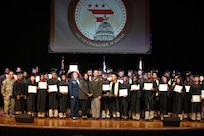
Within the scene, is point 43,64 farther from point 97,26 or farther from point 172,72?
point 172,72

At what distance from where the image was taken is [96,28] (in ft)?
44.1

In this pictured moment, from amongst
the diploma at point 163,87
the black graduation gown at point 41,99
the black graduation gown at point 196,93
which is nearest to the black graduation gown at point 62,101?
the black graduation gown at point 41,99

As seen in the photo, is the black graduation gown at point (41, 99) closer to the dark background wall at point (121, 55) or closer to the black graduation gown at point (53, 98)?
the black graduation gown at point (53, 98)

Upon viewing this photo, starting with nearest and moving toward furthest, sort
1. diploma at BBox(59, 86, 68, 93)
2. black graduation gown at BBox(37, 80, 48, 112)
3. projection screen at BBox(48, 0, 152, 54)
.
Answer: diploma at BBox(59, 86, 68, 93) < black graduation gown at BBox(37, 80, 48, 112) < projection screen at BBox(48, 0, 152, 54)

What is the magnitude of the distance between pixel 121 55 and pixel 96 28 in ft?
5.79

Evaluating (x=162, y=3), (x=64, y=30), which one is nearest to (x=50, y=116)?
(x=64, y=30)

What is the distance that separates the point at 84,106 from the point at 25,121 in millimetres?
2007

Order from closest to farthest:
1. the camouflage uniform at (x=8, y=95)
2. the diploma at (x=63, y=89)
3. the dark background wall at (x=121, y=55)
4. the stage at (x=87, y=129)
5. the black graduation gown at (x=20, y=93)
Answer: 1. the stage at (x=87, y=129)
2. the diploma at (x=63, y=89)
3. the black graduation gown at (x=20, y=93)
4. the camouflage uniform at (x=8, y=95)
5. the dark background wall at (x=121, y=55)

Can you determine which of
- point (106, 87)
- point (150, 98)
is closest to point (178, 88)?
point (150, 98)

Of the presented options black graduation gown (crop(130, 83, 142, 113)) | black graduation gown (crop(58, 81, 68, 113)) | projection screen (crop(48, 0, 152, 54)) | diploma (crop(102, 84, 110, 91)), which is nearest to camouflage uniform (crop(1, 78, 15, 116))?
black graduation gown (crop(58, 81, 68, 113))

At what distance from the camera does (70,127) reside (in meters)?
9.00

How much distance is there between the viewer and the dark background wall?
1427 centimetres

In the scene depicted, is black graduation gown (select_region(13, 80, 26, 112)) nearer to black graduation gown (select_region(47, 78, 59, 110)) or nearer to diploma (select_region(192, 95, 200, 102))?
black graduation gown (select_region(47, 78, 59, 110))

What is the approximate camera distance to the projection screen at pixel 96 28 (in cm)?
1335
